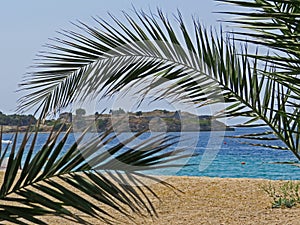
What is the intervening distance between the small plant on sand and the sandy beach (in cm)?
10

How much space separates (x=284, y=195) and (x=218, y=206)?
3.34 feet

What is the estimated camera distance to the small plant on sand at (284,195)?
24.2 feet

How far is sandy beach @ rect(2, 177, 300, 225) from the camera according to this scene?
6691mm

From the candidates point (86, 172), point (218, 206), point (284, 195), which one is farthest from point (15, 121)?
point (284, 195)

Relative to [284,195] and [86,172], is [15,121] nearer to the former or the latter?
[86,172]

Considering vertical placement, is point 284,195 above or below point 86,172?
below

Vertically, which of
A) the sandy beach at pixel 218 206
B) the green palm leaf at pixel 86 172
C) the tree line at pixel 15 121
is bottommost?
the sandy beach at pixel 218 206

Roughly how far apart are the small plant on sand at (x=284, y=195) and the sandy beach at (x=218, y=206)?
101mm

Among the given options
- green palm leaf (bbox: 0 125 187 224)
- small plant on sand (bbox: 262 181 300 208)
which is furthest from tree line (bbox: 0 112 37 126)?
small plant on sand (bbox: 262 181 300 208)

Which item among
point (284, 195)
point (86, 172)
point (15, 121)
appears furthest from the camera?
point (284, 195)

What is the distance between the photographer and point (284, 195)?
7871mm

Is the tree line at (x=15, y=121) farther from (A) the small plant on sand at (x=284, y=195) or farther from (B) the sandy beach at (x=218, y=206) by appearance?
(A) the small plant on sand at (x=284, y=195)

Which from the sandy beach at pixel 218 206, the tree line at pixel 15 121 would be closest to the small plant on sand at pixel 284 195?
the sandy beach at pixel 218 206

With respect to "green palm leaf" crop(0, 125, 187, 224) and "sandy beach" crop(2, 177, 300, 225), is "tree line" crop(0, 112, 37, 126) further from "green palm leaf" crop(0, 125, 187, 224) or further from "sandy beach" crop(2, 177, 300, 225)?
"sandy beach" crop(2, 177, 300, 225)
